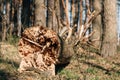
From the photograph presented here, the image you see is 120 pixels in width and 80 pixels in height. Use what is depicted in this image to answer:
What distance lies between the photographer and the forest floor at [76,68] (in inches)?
328

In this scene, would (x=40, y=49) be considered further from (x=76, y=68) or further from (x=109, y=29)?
Answer: (x=109, y=29)

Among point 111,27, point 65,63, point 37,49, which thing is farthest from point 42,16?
point 37,49

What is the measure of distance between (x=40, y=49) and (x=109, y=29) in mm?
4756

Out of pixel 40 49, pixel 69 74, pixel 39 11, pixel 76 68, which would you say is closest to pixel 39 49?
pixel 40 49

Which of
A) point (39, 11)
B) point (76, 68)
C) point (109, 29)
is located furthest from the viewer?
point (39, 11)

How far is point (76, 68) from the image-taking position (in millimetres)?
10305

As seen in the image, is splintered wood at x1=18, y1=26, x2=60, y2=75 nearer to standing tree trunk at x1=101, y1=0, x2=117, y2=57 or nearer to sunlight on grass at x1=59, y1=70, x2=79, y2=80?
sunlight on grass at x1=59, y1=70, x2=79, y2=80

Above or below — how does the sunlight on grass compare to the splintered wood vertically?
below

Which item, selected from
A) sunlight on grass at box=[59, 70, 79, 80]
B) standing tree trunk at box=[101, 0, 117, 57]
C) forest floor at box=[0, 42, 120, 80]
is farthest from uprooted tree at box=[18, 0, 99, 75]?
standing tree trunk at box=[101, 0, 117, 57]

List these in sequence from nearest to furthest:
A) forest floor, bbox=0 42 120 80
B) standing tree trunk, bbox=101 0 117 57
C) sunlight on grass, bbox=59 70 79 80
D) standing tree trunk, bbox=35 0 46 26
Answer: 1. forest floor, bbox=0 42 120 80
2. sunlight on grass, bbox=59 70 79 80
3. standing tree trunk, bbox=101 0 117 57
4. standing tree trunk, bbox=35 0 46 26

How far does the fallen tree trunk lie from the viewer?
870 cm

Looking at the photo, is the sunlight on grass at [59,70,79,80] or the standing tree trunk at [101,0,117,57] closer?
the sunlight on grass at [59,70,79,80]

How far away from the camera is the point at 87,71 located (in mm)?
9797

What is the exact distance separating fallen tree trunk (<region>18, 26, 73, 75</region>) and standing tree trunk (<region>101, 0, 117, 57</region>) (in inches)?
165
